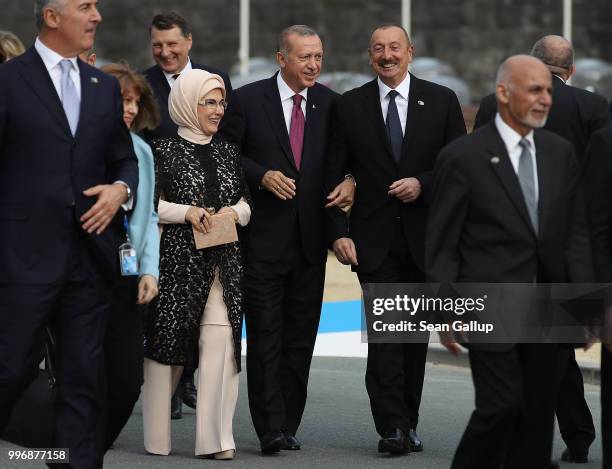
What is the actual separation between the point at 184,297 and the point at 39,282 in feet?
5.98

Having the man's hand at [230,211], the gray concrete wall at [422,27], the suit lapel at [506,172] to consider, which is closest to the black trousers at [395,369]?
the man's hand at [230,211]

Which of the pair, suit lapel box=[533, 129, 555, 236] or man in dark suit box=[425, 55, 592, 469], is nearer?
man in dark suit box=[425, 55, 592, 469]

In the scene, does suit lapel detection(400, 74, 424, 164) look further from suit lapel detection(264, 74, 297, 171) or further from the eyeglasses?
the eyeglasses

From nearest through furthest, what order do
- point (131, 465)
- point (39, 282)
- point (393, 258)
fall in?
point (39, 282), point (131, 465), point (393, 258)

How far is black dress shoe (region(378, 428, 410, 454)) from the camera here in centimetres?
868

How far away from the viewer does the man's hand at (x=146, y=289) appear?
7395 mm

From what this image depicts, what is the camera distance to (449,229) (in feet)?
22.2

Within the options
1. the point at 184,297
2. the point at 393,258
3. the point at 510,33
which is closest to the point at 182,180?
the point at 184,297

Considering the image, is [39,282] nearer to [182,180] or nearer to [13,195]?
[13,195]

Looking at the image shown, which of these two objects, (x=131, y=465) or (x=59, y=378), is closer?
(x=59, y=378)

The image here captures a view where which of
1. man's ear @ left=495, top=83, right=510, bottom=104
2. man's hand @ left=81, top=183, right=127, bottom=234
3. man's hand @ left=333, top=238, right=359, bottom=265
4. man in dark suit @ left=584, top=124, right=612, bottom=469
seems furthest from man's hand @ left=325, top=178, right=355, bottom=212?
man's ear @ left=495, top=83, right=510, bottom=104

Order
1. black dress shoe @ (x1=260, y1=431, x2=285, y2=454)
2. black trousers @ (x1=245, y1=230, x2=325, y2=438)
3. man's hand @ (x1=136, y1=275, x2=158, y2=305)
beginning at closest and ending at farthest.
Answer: man's hand @ (x1=136, y1=275, x2=158, y2=305)
black dress shoe @ (x1=260, y1=431, x2=285, y2=454)
black trousers @ (x1=245, y1=230, x2=325, y2=438)

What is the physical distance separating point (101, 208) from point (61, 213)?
16 centimetres

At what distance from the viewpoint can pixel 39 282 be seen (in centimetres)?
684
